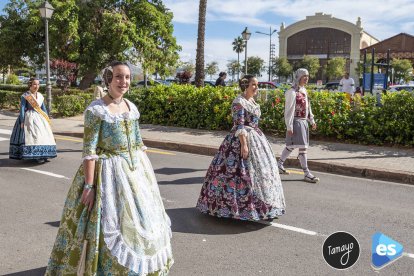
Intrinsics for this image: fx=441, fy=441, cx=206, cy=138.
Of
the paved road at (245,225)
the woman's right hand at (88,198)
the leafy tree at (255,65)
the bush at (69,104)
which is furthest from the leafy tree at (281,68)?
the woman's right hand at (88,198)

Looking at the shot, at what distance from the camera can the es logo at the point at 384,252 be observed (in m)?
4.07

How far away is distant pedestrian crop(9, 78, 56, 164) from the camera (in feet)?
28.3

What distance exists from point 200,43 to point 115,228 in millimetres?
14659

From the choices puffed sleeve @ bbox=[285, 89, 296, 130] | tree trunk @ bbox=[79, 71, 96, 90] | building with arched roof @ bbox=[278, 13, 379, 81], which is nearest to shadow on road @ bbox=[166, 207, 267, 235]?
puffed sleeve @ bbox=[285, 89, 296, 130]

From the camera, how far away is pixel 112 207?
3189 mm

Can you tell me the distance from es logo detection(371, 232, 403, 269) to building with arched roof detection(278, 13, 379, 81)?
9662cm

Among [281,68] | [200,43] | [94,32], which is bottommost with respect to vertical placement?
[200,43]

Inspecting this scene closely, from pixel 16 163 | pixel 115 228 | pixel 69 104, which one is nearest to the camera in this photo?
pixel 115 228

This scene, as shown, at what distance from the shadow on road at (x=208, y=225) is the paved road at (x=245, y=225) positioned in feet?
0.04

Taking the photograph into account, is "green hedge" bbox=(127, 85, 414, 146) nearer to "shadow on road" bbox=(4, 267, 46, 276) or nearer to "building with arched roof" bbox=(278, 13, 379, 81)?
"shadow on road" bbox=(4, 267, 46, 276)

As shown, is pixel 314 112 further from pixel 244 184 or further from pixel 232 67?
pixel 232 67

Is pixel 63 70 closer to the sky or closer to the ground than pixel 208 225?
closer to the sky

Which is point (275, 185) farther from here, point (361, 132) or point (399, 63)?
point (399, 63)

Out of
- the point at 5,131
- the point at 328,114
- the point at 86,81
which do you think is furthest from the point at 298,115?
the point at 86,81
